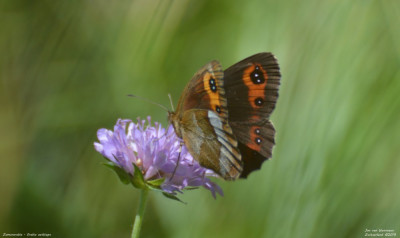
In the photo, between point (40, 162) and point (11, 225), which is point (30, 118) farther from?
point (11, 225)

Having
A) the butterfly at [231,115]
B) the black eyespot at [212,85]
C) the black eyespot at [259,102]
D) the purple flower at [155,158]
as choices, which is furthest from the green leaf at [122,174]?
the black eyespot at [259,102]

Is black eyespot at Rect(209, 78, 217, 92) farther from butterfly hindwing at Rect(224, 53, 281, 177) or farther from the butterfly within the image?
butterfly hindwing at Rect(224, 53, 281, 177)

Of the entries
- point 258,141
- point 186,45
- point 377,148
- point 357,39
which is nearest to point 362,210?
point 377,148

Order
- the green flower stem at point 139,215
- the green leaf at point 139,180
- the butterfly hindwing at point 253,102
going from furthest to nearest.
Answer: the butterfly hindwing at point 253,102
the green leaf at point 139,180
the green flower stem at point 139,215

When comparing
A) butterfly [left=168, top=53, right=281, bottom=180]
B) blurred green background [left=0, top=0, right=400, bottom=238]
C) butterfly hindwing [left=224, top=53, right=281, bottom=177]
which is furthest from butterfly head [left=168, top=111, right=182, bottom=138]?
blurred green background [left=0, top=0, right=400, bottom=238]

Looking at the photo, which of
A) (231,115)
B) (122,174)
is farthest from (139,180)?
(231,115)

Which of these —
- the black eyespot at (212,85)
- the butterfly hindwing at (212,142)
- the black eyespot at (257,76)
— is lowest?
the butterfly hindwing at (212,142)

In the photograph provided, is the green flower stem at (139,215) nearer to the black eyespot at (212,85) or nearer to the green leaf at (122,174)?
the green leaf at (122,174)
